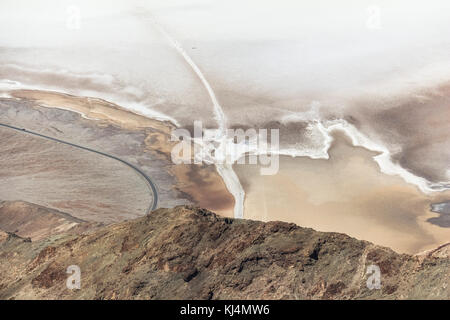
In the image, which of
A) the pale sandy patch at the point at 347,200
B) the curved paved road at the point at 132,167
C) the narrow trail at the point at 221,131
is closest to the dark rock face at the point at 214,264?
the pale sandy patch at the point at 347,200

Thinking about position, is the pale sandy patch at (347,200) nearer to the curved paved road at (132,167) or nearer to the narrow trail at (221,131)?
the narrow trail at (221,131)

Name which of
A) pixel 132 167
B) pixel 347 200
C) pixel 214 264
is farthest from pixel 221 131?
pixel 214 264

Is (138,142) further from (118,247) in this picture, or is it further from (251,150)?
(118,247)

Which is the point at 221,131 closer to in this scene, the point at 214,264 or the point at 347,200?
the point at 347,200

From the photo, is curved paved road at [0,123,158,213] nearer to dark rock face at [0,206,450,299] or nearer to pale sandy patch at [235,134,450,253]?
pale sandy patch at [235,134,450,253]

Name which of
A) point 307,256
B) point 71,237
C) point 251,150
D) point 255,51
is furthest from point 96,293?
point 255,51

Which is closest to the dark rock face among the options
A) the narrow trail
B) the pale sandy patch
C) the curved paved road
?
the pale sandy patch
